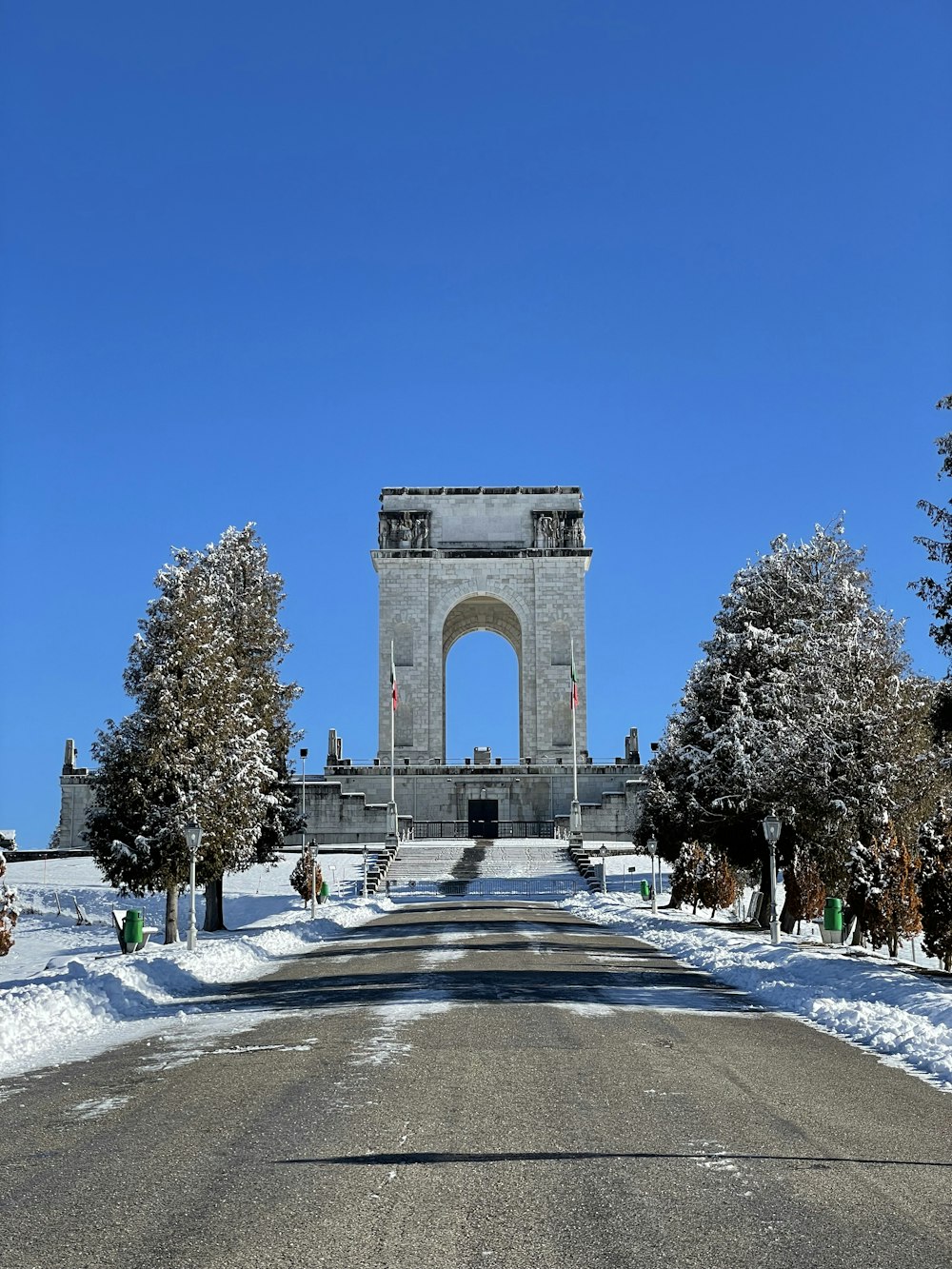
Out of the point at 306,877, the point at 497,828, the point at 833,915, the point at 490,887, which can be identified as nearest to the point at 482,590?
the point at 497,828

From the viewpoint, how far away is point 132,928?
23984 millimetres

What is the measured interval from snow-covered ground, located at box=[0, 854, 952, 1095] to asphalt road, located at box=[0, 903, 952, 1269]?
611mm

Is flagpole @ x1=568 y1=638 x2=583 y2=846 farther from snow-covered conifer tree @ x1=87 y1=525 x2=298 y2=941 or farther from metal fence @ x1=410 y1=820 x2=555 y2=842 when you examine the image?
snow-covered conifer tree @ x1=87 y1=525 x2=298 y2=941

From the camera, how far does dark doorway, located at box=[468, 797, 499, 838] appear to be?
71.2 m

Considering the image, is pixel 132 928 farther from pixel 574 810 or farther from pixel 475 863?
pixel 574 810

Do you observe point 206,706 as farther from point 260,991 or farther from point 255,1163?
point 255,1163

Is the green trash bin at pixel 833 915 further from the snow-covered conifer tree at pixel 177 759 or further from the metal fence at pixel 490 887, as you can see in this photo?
the metal fence at pixel 490 887

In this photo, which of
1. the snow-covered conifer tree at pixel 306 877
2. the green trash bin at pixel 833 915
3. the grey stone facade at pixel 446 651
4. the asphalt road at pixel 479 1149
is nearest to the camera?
the asphalt road at pixel 479 1149

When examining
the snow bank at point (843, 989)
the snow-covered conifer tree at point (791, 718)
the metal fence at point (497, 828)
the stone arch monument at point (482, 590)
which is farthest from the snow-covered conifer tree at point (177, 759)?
the stone arch monument at point (482, 590)

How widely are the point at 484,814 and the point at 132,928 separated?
48.6 m

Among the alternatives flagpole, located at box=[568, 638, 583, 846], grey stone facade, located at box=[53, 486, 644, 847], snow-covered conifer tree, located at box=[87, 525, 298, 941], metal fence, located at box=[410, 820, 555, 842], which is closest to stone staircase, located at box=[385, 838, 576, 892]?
flagpole, located at box=[568, 638, 583, 846]

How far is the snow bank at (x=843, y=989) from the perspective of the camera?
1205 cm

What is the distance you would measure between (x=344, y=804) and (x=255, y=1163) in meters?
61.8

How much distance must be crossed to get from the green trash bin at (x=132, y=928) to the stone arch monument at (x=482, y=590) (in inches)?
1977
